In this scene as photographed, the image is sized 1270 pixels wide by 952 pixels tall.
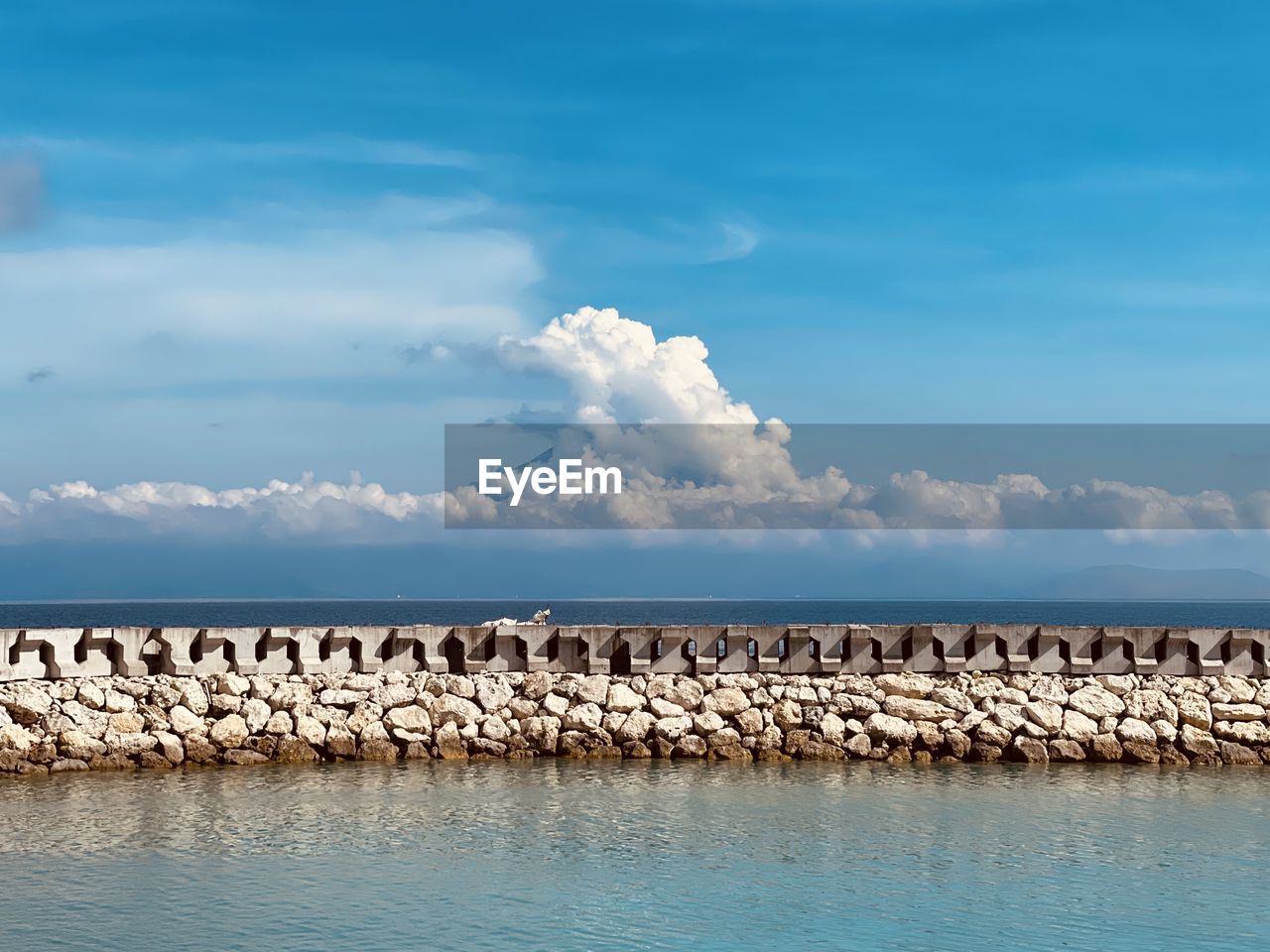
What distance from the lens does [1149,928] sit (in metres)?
13.5

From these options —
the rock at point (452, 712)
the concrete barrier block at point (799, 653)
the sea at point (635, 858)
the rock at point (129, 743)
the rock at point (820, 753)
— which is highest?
the concrete barrier block at point (799, 653)

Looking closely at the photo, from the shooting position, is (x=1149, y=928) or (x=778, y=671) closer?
(x=1149, y=928)

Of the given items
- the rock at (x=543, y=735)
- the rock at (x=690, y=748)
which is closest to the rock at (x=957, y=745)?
the rock at (x=690, y=748)

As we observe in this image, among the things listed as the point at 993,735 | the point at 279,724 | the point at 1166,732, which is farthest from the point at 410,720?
the point at 1166,732

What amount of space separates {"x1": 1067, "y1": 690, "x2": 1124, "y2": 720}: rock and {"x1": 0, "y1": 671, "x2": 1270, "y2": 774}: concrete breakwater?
24mm

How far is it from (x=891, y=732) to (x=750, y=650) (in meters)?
2.75

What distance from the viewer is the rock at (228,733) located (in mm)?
21562

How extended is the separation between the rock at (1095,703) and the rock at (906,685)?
2444 millimetres

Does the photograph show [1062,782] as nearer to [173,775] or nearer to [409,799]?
[409,799]

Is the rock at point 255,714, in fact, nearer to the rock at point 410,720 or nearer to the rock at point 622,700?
the rock at point 410,720

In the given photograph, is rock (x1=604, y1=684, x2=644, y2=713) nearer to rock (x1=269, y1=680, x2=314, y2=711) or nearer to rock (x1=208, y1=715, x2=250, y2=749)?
rock (x1=269, y1=680, x2=314, y2=711)

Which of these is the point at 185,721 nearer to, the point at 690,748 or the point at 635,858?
the point at 690,748

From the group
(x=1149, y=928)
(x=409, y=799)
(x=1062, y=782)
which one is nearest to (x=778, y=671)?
(x=1062, y=782)

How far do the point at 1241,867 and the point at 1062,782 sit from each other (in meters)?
5.12
